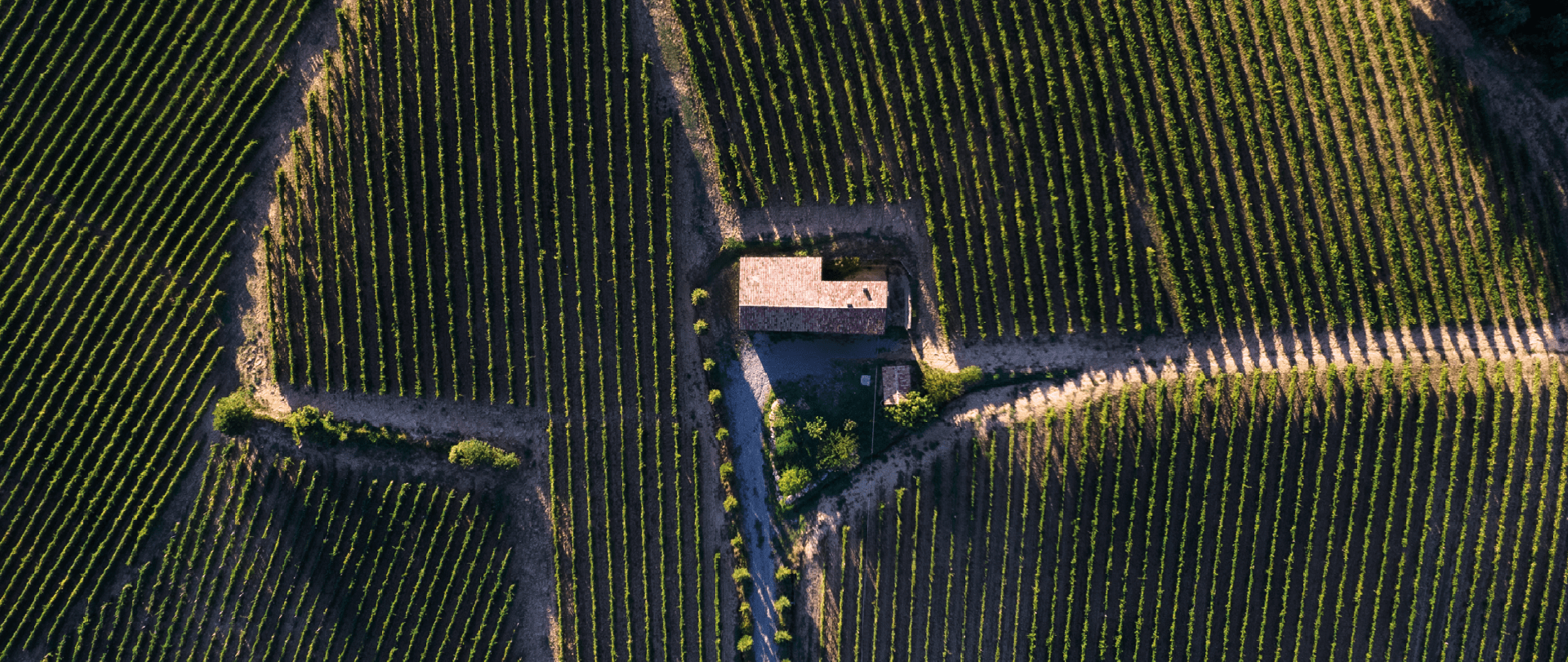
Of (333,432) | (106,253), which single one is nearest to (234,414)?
(333,432)

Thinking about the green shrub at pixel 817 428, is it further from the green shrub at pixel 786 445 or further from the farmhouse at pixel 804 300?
the farmhouse at pixel 804 300

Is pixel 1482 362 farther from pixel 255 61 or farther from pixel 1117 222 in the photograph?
pixel 255 61

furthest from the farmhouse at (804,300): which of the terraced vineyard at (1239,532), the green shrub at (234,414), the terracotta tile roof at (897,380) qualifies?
the green shrub at (234,414)

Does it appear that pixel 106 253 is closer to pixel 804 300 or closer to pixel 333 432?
pixel 333 432

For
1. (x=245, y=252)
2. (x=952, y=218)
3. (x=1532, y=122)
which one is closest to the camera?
(x=1532, y=122)

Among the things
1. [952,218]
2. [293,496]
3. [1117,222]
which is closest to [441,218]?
[293,496]

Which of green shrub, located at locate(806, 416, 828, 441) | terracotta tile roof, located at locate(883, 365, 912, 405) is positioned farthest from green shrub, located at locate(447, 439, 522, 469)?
terracotta tile roof, located at locate(883, 365, 912, 405)
